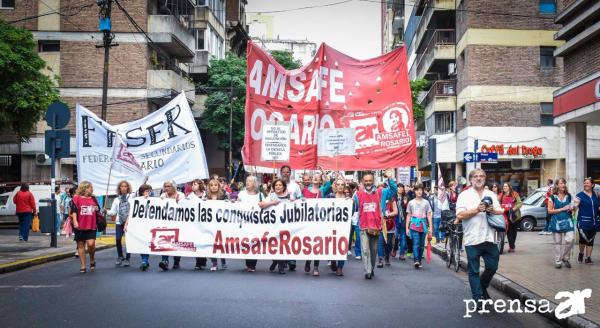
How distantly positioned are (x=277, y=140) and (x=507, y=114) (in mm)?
26168

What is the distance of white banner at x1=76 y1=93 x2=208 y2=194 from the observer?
1461cm

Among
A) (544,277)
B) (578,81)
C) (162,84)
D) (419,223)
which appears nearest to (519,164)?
(578,81)

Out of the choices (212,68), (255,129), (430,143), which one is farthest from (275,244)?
(212,68)

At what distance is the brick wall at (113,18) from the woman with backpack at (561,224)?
29.0 meters

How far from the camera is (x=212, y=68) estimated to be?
5038 centimetres

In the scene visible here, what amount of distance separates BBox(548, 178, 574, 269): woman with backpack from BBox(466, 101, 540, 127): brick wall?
22748mm

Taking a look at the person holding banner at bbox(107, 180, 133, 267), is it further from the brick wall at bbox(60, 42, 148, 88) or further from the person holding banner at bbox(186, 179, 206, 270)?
the brick wall at bbox(60, 42, 148, 88)

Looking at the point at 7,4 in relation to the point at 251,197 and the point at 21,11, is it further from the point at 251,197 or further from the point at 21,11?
the point at 251,197

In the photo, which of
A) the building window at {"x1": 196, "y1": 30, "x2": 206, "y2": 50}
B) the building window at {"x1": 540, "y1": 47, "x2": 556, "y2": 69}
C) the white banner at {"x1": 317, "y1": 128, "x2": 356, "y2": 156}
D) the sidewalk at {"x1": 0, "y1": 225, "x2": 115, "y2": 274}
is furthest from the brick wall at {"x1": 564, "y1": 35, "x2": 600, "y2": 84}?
the building window at {"x1": 196, "y1": 30, "x2": 206, "y2": 50}

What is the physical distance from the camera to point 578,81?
18734 millimetres

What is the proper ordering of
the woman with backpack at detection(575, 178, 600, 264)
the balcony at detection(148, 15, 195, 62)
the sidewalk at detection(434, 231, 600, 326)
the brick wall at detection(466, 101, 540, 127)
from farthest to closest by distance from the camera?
the balcony at detection(148, 15, 195, 62) → the brick wall at detection(466, 101, 540, 127) → the woman with backpack at detection(575, 178, 600, 264) → the sidewalk at detection(434, 231, 600, 326)

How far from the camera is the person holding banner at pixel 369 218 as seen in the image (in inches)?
486

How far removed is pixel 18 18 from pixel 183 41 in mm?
8835

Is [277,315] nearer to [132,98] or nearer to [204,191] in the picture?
[204,191]
